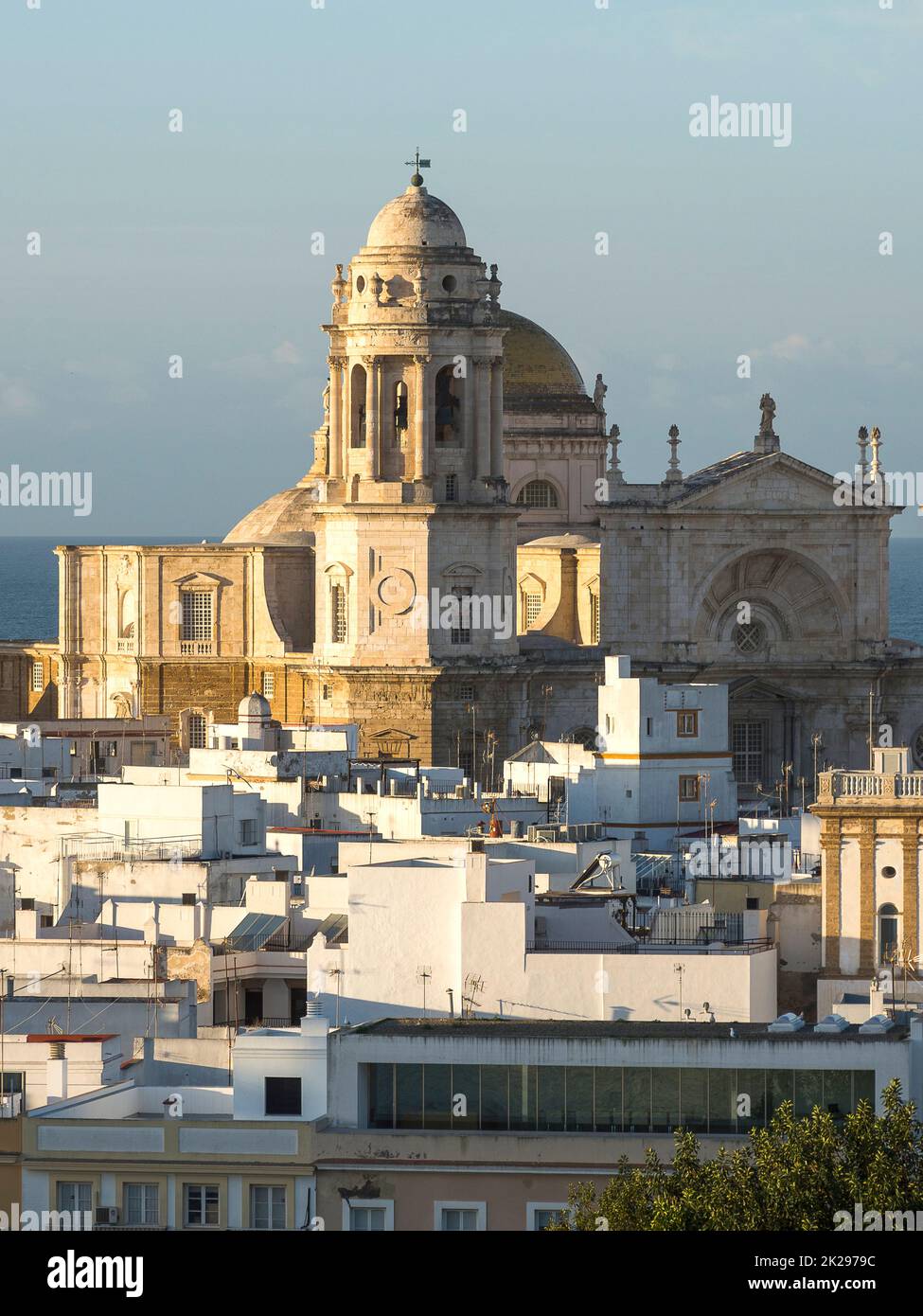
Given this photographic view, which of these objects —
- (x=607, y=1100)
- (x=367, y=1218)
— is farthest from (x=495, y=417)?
(x=367, y=1218)

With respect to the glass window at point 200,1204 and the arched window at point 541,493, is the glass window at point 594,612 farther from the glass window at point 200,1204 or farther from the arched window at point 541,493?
the glass window at point 200,1204

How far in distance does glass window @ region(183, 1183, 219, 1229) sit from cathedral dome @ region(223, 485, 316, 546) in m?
68.8

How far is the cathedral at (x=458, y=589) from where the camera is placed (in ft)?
349

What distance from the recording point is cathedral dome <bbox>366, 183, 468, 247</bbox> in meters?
108

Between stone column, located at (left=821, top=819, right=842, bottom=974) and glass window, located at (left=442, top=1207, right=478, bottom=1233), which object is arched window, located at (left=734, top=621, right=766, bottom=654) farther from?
glass window, located at (left=442, top=1207, right=478, bottom=1233)

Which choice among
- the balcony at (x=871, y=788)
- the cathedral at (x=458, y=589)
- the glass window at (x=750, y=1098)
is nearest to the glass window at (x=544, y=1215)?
the glass window at (x=750, y=1098)

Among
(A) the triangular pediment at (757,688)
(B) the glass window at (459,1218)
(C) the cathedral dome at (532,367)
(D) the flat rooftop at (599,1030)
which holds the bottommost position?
(B) the glass window at (459,1218)

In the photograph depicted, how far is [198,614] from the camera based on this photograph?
372ft

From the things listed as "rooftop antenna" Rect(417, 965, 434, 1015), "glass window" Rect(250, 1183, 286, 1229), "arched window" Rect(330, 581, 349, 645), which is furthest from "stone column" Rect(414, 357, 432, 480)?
"glass window" Rect(250, 1183, 286, 1229)

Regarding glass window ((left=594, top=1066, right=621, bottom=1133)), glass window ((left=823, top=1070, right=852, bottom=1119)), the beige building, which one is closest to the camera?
glass window ((left=594, top=1066, right=621, bottom=1133))

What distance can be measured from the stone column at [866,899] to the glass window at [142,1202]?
751 inches

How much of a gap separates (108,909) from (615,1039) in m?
23.3

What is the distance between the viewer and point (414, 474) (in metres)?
106
